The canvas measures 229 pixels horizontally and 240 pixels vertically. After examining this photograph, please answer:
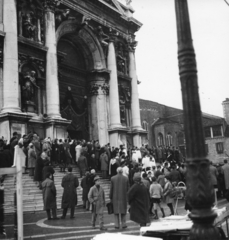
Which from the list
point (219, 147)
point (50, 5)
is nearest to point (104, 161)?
point (50, 5)

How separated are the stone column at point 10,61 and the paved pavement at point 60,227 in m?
7.41

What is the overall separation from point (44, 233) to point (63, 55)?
16557mm

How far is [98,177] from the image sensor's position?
1018 cm

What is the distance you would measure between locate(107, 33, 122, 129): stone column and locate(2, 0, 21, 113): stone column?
9347 millimetres

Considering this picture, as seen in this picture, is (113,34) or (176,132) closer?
(113,34)

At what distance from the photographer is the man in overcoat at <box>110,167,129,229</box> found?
30.4ft

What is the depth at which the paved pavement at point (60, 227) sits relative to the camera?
8.04 m

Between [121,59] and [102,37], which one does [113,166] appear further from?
[121,59]

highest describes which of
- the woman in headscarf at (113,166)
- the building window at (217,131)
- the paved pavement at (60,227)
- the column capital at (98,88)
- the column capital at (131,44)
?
the column capital at (131,44)

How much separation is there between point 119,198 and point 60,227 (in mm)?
1830

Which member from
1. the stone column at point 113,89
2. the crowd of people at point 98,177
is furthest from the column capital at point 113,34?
the crowd of people at point 98,177

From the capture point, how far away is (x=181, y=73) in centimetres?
434

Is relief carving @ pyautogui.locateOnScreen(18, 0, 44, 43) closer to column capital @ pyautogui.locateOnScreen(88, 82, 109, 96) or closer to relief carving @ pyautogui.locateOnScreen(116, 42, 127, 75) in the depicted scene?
column capital @ pyautogui.locateOnScreen(88, 82, 109, 96)

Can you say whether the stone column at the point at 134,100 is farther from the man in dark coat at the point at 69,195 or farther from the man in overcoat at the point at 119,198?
the man in overcoat at the point at 119,198
